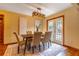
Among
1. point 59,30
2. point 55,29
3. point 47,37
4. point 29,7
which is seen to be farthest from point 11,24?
point 59,30

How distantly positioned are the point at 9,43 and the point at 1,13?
1188 millimetres

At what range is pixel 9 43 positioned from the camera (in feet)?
13.3

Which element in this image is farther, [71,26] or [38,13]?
[71,26]

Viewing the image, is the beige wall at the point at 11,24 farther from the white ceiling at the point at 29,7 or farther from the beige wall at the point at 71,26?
the beige wall at the point at 71,26

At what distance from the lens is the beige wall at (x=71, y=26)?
4461 millimetres

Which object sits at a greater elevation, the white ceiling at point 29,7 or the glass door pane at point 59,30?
the white ceiling at point 29,7

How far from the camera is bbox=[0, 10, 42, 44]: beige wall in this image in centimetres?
401

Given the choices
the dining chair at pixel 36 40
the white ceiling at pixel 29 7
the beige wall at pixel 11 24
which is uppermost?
the white ceiling at pixel 29 7

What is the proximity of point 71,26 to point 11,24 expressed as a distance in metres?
2.53

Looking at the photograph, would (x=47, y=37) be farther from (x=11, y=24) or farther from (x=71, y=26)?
(x=11, y=24)

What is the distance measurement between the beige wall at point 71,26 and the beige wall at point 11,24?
673 mm

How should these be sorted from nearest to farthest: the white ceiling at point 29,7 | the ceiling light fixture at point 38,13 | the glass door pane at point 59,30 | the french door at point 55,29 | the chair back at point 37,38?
the white ceiling at point 29,7, the chair back at point 37,38, the ceiling light fixture at point 38,13, the french door at point 55,29, the glass door pane at point 59,30

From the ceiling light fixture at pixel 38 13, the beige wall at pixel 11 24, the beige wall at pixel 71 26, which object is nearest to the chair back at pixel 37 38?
the beige wall at pixel 11 24

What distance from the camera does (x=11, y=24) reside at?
4.08 meters
